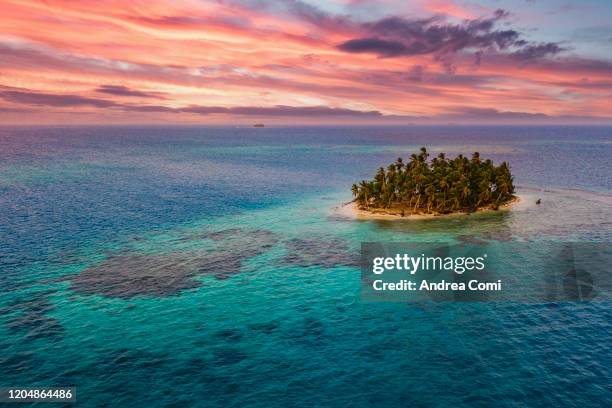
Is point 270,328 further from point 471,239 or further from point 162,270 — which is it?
point 471,239

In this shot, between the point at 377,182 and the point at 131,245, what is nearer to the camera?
the point at 131,245

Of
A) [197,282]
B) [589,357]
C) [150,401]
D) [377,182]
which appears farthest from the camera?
[377,182]

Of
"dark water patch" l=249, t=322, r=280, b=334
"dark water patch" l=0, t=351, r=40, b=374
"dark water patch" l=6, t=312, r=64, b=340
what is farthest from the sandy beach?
"dark water patch" l=0, t=351, r=40, b=374

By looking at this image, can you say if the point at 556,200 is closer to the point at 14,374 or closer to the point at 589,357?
the point at 589,357

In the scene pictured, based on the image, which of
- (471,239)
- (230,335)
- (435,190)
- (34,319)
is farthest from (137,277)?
(435,190)

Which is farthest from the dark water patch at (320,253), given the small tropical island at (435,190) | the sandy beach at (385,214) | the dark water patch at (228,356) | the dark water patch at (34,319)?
the dark water patch at (34,319)

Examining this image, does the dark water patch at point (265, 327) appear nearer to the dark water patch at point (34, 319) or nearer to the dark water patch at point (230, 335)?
the dark water patch at point (230, 335)

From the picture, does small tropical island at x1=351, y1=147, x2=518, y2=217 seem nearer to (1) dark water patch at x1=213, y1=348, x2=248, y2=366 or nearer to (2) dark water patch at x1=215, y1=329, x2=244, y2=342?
(2) dark water patch at x1=215, y1=329, x2=244, y2=342

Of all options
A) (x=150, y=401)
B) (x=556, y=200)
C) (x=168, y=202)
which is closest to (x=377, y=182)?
(x=556, y=200)
